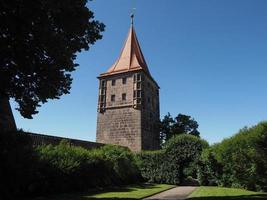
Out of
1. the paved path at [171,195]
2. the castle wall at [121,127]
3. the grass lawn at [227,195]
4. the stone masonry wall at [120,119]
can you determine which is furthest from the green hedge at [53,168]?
the stone masonry wall at [120,119]

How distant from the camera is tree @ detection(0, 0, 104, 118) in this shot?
9.64 metres

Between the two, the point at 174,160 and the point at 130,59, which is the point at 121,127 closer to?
the point at 130,59

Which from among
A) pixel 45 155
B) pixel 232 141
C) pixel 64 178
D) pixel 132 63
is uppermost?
pixel 132 63

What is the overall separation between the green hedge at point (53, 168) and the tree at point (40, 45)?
66.0 inches

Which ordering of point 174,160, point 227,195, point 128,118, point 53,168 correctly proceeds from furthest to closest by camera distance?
point 128,118 < point 174,160 < point 227,195 < point 53,168

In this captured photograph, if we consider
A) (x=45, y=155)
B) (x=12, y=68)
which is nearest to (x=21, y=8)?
(x=12, y=68)

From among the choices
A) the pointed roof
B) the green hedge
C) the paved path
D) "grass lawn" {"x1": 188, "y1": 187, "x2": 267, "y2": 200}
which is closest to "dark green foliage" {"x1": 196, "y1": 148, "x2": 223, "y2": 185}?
the green hedge

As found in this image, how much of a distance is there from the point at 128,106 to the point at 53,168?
82.2 feet

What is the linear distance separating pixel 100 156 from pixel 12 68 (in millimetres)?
9468

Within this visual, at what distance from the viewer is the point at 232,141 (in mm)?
18422

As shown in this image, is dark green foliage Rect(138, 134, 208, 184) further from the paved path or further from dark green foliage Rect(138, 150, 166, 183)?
the paved path

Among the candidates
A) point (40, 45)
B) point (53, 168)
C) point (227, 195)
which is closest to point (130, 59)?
point (53, 168)

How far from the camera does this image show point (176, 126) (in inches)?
1874

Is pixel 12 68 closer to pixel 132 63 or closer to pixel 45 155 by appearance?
pixel 45 155
